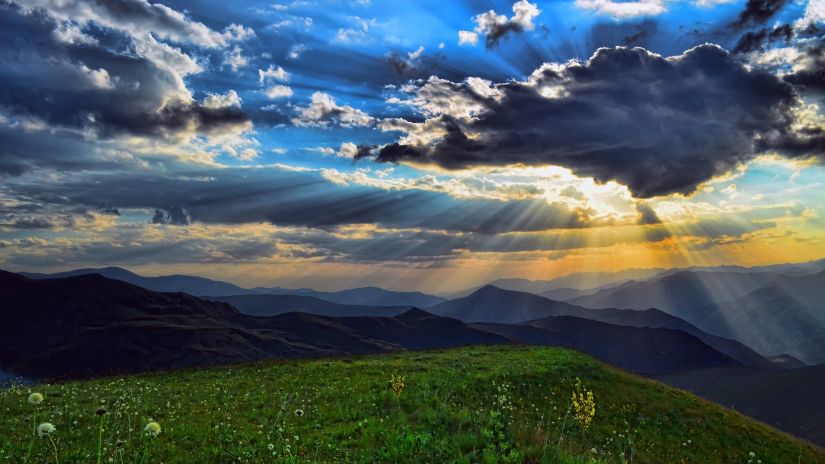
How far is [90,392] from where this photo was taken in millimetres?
26547

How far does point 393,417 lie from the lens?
1839cm

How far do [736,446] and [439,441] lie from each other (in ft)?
78.8

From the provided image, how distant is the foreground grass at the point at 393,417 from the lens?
13461mm

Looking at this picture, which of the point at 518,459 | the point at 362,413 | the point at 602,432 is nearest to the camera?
the point at 518,459

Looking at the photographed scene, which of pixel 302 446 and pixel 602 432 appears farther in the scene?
pixel 602 432

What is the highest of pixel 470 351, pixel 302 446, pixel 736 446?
pixel 302 446

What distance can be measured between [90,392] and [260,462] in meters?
19.3

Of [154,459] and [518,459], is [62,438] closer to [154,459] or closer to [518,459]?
[154,459]

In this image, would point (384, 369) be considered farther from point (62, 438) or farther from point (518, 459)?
point (518, 459)

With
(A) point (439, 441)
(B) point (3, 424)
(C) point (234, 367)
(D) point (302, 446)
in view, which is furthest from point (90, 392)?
(A) point (439, 441)

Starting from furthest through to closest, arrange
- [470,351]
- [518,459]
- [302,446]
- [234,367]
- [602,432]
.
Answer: [470,351] → [234,367] → [602,432] → [302,446] → [518,459]

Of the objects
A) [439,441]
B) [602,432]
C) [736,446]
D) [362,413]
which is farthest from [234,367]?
[736,446]

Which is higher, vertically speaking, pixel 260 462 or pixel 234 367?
pixel 260 462

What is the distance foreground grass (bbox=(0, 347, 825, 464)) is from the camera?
530 inches
